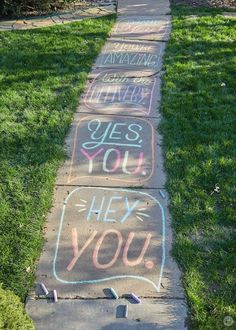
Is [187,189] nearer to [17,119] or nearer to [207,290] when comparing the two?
[207,290]

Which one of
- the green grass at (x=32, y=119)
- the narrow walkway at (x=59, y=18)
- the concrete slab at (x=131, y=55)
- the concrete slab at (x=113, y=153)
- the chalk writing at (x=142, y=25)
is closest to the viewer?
the green grass at (x=32, y=119)

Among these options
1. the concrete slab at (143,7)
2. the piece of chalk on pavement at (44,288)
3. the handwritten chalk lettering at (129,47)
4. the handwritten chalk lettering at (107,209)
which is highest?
the piece of chalk on pavement at (44,288)

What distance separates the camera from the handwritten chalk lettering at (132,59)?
7170mm

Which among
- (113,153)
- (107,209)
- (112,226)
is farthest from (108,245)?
(113,153)

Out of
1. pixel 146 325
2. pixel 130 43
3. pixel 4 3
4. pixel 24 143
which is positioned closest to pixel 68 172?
pixel 24 143

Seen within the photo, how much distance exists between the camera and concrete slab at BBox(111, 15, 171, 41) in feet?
26.4

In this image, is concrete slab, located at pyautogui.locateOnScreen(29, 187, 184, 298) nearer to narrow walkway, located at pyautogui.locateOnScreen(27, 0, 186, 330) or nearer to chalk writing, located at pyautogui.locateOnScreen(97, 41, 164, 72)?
narrow walkway, located at pyautogui.locateOnScreen(27, 0, 186, 330)

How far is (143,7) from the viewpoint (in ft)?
30.7

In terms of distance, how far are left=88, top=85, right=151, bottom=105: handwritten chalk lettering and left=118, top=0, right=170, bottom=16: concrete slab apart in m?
3.05

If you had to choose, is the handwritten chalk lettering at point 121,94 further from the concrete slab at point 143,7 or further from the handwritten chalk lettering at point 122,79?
the concrete slab at point 143,7

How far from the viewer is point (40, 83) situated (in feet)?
21.1

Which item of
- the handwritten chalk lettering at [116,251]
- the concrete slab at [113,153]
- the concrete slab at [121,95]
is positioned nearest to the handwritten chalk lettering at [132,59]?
the concrete slab at [121,95]

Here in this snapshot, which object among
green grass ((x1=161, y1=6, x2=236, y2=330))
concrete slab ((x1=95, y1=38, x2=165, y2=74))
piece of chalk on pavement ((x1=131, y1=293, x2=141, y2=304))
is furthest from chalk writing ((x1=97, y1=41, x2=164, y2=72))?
piece of chalk on pavement ((x1=131, y1=293, x2=141, y2=304))

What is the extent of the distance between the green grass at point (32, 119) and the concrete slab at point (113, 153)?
16 centimetres
